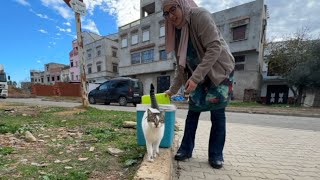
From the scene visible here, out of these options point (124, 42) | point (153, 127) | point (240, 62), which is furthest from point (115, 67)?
point (153, 127)

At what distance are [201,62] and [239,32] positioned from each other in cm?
1978

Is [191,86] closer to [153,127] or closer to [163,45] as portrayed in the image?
[153,127]

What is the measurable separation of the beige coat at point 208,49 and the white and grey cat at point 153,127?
53 cm

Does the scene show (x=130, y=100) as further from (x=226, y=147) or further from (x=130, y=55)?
(x=130, y=55)

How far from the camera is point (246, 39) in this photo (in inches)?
771

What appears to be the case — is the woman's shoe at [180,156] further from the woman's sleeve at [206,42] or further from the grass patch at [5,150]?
the grass patch at [5,150]

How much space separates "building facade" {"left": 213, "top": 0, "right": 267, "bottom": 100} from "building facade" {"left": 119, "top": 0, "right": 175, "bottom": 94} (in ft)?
21.1

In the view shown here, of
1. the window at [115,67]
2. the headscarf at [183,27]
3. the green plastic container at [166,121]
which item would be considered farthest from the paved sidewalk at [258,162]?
the window at [115,67]

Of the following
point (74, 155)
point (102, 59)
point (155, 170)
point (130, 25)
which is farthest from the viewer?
point (102, 59)

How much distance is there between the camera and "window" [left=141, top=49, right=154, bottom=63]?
26.2 metres

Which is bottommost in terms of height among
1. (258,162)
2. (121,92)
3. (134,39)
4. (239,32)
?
(258,162)

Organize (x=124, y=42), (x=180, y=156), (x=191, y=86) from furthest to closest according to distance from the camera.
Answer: (x=124, y=42) → (x=180, y=156) → (x=191, y=86)

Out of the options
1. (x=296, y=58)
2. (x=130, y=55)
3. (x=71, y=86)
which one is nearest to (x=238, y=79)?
(x=296, y=58)

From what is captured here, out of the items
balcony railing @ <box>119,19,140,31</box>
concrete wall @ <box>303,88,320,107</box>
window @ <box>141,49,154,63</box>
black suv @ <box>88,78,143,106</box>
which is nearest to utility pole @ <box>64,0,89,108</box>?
black suv @ <box>88,78,143,106</box>
